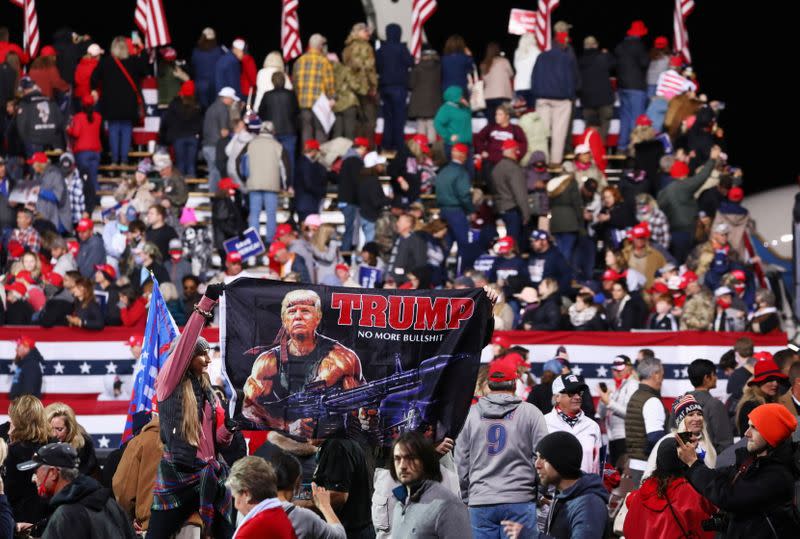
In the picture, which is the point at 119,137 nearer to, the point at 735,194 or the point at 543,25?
the point at 543,25

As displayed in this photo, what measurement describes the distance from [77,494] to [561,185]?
1589 cm

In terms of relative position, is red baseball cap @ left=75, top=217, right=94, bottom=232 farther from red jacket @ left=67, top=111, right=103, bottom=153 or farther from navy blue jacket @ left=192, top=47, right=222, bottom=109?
navy blue jacket @ left=192, top=47, right=222, bottom=109

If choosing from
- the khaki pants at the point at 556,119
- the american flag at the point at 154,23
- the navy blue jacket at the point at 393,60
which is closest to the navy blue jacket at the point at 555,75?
the khaki pants at the point at 556,119

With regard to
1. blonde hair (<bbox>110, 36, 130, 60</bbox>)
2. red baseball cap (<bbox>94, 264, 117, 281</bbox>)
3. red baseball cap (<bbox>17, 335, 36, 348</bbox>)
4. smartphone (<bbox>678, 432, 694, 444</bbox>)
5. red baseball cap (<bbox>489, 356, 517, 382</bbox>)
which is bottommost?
smartphone (<bbox>678, 432, 694, 444</bbox>)

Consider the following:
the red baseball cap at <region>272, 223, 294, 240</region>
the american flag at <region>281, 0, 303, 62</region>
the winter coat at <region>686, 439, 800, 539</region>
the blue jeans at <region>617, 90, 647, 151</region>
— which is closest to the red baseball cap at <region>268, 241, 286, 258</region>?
the red baseball cap at <region>272, 223, 294, 240</region>

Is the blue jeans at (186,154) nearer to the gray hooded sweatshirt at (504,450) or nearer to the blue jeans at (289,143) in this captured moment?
the blue jeans at (289,143)

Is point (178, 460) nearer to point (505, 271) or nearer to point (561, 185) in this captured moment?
point (505, 271)

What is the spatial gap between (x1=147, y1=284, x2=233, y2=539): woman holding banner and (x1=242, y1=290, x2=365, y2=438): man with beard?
81cm

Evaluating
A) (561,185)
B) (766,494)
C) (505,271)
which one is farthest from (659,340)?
(766,494)

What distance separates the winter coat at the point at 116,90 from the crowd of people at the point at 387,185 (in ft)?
0.11

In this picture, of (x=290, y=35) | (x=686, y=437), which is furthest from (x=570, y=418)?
(x=290, y=35)

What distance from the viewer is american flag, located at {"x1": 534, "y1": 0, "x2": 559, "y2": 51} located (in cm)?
2978

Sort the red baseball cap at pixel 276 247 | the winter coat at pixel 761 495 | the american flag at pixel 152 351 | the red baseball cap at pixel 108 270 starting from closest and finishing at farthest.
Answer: the winter coat at pixel 761 495
the american flag at pixel 152 351
the red baseball cap at pixel 108 270
the red baseball cap at pixel 276 247

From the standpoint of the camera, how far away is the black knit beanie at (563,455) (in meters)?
10.0
